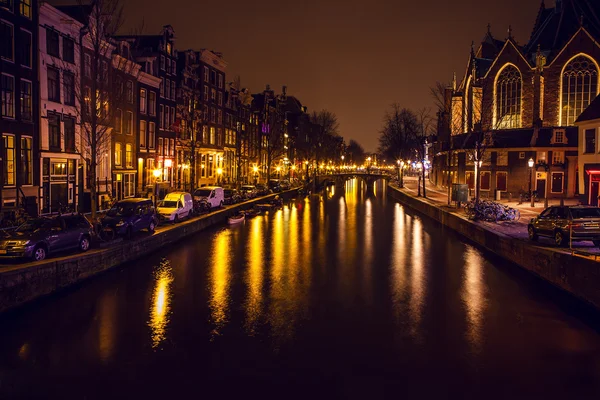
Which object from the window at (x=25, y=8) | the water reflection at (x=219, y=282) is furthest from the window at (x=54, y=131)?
the water reflection at (x=219, y=282)

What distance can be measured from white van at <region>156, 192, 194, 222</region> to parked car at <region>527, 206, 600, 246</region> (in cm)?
2035

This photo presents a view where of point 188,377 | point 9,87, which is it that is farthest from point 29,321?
point 9,87

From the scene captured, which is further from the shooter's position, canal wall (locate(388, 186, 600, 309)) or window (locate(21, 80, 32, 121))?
window (locate(21, 80, 32, 121))

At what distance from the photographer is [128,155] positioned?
46.8 meters

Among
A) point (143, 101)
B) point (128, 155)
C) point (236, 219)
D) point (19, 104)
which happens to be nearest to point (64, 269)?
point (19, 104)

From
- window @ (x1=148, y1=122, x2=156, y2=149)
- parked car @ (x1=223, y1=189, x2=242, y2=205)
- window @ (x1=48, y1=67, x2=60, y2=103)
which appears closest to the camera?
window @ (x1=48, y1=67, x2=60, y2=103)

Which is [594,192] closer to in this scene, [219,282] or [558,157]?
[558,157]

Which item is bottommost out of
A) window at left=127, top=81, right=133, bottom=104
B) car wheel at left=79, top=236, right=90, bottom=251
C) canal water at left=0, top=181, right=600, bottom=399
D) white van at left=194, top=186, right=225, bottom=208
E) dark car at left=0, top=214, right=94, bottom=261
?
canal water at left=0, top=181, right=600, bottom=399

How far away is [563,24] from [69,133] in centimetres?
5772

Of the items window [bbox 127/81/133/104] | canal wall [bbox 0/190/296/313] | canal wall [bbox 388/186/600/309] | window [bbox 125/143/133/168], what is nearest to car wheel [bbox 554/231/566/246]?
canal wall [bbox 388/186/600/309]

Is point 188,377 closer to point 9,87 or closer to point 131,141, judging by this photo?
point 9,87

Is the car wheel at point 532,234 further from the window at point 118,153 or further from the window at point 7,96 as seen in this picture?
the window at point 118,153

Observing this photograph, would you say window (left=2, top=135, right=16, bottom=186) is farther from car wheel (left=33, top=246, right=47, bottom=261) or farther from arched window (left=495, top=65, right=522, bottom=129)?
arched window (left=495, top=65, right=522, bottom=129)

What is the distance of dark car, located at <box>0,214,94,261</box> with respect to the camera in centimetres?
1773
